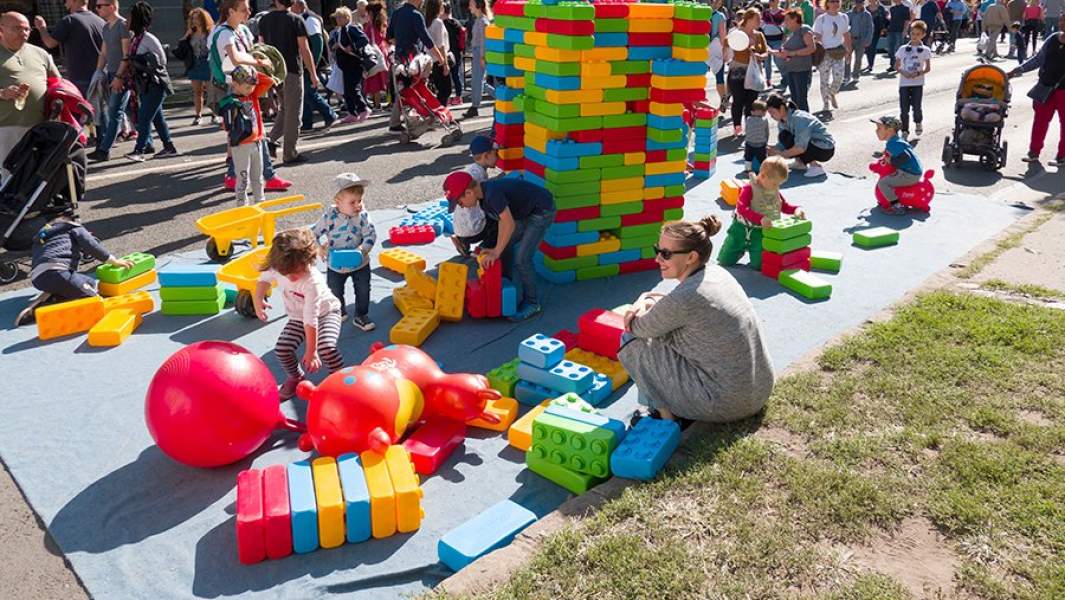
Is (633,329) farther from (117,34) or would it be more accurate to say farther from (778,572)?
(117,34)

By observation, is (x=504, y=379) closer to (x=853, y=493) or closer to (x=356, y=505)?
(x=356, y=505)

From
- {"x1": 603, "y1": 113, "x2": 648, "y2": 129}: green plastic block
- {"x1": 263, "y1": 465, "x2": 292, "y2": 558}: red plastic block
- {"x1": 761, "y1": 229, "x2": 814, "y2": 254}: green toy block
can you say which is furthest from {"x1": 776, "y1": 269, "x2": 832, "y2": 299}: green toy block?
{"x1": 263, "y1": 465, "x2": 292, "y2": 558}: red plastic block

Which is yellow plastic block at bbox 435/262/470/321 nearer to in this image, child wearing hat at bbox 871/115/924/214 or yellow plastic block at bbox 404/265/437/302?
yellow plastic block at bbox 404/265/437/302

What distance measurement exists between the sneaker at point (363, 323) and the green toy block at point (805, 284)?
3.42 metres

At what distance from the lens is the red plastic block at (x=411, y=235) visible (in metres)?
8.48

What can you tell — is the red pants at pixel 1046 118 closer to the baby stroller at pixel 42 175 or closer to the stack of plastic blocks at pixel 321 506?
the stack of plastic blocks at pixel 321 506

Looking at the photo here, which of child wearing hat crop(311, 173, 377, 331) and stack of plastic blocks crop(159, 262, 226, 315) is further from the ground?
child wearing hat crop(311, 173, 377, 331)

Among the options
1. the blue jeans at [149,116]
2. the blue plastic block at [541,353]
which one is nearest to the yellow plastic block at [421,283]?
the blue plastic block at [541,353]

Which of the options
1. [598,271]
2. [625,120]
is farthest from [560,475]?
[625,120]

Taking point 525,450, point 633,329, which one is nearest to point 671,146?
point 633,329

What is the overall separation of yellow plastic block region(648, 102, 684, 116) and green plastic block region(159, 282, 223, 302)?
3890mm

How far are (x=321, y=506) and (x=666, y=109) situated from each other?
186 inches

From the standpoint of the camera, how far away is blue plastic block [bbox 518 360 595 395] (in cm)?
521

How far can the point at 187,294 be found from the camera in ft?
22.1
